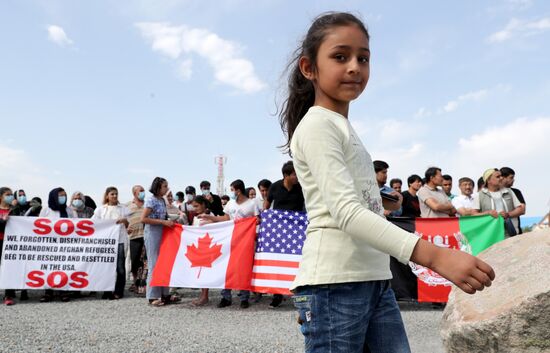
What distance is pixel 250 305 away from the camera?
24.9 ft

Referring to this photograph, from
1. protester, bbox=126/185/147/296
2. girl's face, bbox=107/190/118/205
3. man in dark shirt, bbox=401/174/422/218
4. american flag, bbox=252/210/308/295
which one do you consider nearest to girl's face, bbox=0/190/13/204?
girl's face, bbox=107/190/118/205

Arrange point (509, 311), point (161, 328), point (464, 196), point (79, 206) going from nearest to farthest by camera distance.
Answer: point (509, 311), point (161, 328), point (464, 196), point (79, 206)

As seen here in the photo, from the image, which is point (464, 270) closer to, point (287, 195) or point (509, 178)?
point (287, 195)

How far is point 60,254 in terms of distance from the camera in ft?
27.7

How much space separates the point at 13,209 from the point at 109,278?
6.66 ft

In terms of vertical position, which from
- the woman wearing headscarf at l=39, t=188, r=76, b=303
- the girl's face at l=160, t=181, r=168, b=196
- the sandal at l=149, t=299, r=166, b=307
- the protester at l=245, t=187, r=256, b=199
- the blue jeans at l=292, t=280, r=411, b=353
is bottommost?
the sandal at l=149, t=299, r=166, b=307

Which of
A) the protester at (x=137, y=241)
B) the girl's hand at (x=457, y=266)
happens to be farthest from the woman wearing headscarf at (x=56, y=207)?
the girl's hand at (x=457, y=266)

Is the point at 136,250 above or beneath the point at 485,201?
beneath

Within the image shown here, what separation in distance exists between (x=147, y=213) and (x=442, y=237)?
423 centimetres

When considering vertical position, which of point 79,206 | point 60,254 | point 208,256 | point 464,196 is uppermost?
point 464,196

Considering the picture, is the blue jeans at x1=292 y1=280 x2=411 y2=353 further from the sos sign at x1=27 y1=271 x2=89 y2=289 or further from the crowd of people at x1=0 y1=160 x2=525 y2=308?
the sos sign at x1=27 y1=271 x2=89 y2=289

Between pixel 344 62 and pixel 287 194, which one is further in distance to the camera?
pixel 287 194

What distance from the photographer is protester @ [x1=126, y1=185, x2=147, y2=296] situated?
879 cm

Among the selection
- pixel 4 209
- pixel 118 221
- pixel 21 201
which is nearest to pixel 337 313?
pixel 118 221
